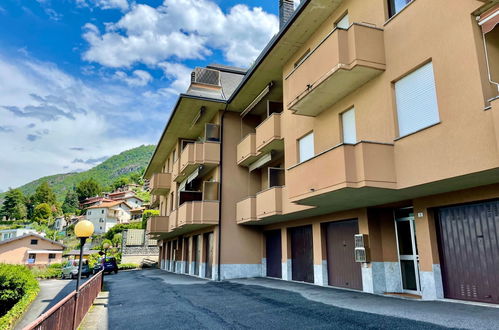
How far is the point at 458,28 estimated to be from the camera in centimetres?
748

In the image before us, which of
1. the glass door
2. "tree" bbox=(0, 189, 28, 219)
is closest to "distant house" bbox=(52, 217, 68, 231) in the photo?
"tree" bbox=(0, 189, 28, 219)

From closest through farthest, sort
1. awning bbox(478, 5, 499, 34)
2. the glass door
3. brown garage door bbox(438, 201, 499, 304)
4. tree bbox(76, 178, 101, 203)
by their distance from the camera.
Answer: awning bbox(478, 5, 499, 34) < brown garage door bbox(438, 201, 499, 304) < the glass door < tree bbox(76, 178, 101, 203)

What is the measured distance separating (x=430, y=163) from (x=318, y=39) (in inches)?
276

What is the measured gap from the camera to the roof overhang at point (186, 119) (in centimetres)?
1948

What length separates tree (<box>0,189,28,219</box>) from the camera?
112312 mm

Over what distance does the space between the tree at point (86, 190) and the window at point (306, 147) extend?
13316cm

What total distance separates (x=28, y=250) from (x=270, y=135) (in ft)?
165

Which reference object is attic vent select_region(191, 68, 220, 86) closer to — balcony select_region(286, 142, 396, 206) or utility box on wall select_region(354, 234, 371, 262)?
balcony select_region(286, 142, 396, 206)

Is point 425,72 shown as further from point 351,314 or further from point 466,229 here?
point 351,314

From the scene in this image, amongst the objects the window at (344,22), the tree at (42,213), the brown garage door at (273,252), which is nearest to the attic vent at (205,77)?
the brown garage door at (273,252)

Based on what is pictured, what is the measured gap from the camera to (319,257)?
1372cm

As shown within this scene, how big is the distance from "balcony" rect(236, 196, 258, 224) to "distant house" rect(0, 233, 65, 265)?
4497 centimetres

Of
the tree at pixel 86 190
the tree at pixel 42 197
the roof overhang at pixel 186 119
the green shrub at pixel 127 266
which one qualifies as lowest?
the green shrub at pixel 127 266

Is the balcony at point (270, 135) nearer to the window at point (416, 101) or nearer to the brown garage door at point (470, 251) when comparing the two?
the window at point (416, 101)
